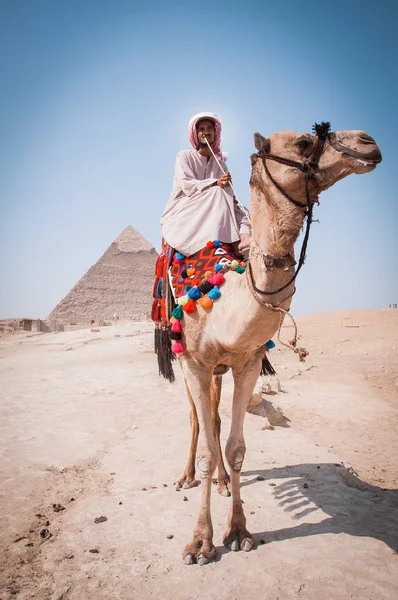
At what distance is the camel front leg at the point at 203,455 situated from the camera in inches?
94.6

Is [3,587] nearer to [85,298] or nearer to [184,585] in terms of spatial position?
[184,585]

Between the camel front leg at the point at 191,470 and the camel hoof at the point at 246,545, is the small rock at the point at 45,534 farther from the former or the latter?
the camel hoof at the point at 246,545

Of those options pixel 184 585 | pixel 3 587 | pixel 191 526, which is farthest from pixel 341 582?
pixel 3 587

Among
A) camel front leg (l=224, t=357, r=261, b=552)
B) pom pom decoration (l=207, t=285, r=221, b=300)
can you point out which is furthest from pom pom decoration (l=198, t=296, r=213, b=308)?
camel front leg (l=224, t=357, r=261, b=552)

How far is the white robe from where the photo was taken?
2.82m

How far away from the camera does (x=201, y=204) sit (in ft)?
9.58

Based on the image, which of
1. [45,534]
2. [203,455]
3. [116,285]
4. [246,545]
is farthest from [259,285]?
[116,285]

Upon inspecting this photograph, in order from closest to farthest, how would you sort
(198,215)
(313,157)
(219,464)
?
(313,157)
(198,215)
(219,464)

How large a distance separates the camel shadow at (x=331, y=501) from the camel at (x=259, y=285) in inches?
21.6

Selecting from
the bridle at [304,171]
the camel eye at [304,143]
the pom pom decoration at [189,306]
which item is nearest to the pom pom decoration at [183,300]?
the pom pom decoration at [189,306]

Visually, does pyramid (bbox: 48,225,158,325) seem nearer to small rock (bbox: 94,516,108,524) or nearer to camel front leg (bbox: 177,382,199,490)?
camel front leg (bbox: 177,382,199,490)

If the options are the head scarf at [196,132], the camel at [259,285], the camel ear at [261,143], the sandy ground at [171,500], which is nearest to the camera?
the camel at [259,285]

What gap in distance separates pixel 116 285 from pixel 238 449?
105860 millimetres

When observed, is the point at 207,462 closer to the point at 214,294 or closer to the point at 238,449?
the point at 238,449
